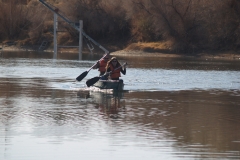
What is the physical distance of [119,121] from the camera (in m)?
19.3

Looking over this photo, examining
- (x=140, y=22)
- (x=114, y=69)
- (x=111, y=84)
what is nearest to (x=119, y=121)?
(x=111, y=84)

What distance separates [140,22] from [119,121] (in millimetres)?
57686

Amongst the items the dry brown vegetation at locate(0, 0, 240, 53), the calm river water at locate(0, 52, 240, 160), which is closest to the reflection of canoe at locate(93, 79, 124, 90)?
the calm river water at locate(0, 52, 240, 160)

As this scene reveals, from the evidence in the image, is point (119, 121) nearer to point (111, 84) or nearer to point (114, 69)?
point (111, 84)

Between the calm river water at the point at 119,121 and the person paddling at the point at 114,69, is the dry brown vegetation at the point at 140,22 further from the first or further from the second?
the person paddling at the point at 114,69

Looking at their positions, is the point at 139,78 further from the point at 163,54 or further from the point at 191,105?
the point at 163,54

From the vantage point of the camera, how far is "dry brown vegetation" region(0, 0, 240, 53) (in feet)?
230

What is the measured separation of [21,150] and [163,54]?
54.6 metres

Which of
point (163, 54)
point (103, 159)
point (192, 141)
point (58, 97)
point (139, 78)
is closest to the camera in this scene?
point (103, 159)

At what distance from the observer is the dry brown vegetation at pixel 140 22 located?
70.2 meters

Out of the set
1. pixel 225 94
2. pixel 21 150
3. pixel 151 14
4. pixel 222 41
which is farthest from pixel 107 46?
pixel 21 150

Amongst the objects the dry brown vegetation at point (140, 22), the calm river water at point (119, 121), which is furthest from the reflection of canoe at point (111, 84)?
the dry brown vegetation at point (140, 22)

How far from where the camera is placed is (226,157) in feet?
46.8

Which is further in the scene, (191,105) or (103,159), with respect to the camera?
(191,105)
